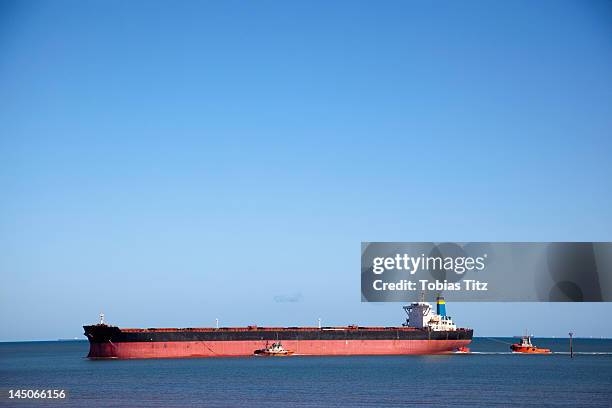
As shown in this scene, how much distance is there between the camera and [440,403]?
4300 cm

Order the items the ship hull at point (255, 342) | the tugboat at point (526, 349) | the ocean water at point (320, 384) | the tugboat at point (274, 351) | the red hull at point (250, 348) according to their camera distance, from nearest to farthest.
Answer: the ocean water at point (320, 384) → the ship hull at point (255, 342) → the red hull at point (250, 348) → the tugboat at point (274, 351) → the tugboat at point (526, 349)

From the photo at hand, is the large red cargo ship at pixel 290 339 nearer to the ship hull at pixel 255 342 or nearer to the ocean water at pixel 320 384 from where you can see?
the ship hull at pixel 255 342

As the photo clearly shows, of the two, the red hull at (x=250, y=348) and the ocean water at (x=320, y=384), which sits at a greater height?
the red hull at (x=250, y=348)

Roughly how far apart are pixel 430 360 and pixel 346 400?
38728mm

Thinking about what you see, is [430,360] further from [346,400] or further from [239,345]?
[346,400]

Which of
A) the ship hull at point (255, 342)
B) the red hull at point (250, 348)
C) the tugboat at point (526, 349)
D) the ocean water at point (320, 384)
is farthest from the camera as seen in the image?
the tugboat at point (526, 349)

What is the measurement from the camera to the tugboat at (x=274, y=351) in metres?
81.2

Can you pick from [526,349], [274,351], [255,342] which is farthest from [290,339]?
[526,349]

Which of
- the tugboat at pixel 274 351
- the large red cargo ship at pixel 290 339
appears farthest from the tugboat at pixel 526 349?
the tugboat at pixel 274 351

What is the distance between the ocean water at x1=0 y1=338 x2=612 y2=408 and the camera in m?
43.7

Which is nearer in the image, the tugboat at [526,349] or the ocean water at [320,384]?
the ocean water at [320,384]

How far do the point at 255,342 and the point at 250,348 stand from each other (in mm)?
807

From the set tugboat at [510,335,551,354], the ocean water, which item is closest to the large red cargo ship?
the ocean water

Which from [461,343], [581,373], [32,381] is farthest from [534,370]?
[32,381]
